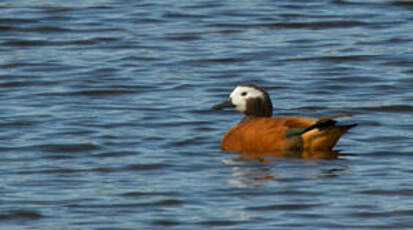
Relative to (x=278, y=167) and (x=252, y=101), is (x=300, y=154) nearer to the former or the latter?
(x=278, y=167)

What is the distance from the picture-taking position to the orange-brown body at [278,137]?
12.7m

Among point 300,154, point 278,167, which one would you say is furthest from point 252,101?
point 278,167

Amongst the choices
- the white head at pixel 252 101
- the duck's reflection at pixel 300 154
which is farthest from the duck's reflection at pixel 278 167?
the white head at pixel 252 101

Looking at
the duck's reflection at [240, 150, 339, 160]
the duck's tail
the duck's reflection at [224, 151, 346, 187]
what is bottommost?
the duck's reflection at [240, 150, 339, 160]

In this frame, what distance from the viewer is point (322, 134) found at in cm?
1270

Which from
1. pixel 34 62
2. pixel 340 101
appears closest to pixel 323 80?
pixel 340 101

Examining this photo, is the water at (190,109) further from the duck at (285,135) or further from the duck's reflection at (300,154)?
the duck at (285,135)

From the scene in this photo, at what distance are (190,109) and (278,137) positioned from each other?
2.71 m

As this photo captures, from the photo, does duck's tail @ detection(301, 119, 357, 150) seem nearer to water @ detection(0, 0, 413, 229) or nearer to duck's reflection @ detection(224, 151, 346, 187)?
duck's reflection @ detection(224, 151, 346, 187)

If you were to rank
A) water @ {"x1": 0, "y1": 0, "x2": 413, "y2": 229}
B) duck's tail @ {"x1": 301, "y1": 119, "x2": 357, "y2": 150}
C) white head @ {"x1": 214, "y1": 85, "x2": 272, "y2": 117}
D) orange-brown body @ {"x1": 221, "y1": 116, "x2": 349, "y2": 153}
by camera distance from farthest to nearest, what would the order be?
white head @ {"x1": 214, "y1": 85, "x2": 272, "y2": 117}, orange-brown body @ {"x1": 221, "y1": 116, "x2": 349, "y2": 153}, duck's tail @ {"x1": 301, "y1": 119, "x2": 357, "y2": 150}, water @ {"x1": 0, "y1": 0, "x2": 413, "y2": 229}

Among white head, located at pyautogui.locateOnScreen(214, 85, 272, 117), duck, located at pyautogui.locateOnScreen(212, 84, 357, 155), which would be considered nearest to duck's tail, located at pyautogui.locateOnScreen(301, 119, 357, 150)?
duck, located at pyautogui.locateOnScreen(212, 84, 357, 155)

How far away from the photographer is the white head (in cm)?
1369

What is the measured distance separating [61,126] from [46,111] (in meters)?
0.91

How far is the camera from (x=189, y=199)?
34.8 feet
